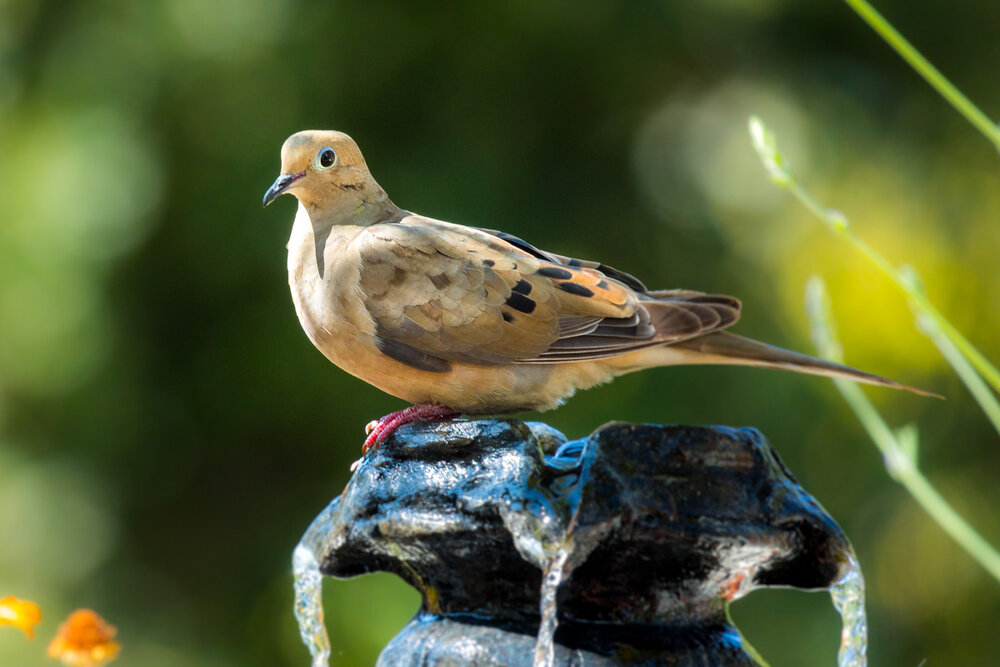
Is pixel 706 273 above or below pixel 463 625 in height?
above

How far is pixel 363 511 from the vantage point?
1.80 meters

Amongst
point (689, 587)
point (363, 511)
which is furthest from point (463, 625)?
point (689, 587)

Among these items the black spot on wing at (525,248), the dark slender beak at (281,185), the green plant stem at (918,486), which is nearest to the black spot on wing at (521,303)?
the black spot on wing at (525,248)

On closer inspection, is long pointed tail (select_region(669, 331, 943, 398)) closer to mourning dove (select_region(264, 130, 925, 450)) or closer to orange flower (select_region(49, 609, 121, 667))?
mourning dove (select_region(264, 130, 925, 450))

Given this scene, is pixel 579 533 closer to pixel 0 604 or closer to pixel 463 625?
pixel 463 625

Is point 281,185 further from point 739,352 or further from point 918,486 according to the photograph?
point 918,486

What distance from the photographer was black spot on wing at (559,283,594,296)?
232 centimetres

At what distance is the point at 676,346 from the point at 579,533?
79 centimetres

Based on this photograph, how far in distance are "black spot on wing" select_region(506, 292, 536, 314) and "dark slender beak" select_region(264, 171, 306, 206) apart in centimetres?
53

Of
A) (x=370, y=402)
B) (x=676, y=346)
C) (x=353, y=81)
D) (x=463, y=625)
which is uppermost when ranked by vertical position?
(x=353, y=81)

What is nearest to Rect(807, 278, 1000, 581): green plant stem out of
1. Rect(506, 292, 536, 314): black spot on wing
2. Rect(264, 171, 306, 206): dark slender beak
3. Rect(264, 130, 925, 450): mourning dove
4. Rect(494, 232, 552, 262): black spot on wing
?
Rect(264, 130, 925, 450): mourning dove

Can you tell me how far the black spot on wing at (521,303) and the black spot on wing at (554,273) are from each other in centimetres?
9

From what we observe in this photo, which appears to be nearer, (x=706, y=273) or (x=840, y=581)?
(x=840, y=581)

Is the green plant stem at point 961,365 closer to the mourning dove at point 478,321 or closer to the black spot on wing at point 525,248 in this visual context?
the mourning dove at point 478,321
